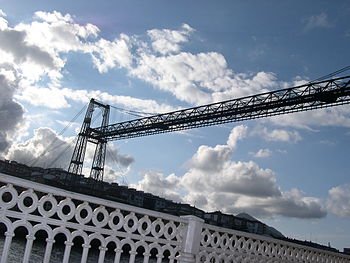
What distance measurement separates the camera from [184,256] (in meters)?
4.99

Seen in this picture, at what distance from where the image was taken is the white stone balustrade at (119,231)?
12.1 feet

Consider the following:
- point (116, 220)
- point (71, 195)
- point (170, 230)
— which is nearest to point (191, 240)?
point (170, 230)

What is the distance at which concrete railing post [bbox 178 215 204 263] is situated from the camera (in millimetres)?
4996

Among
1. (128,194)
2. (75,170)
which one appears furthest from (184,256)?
(128,194)

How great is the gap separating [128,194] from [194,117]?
51435 millimetres

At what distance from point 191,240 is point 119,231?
1.14 meters

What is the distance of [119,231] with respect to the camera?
435cm

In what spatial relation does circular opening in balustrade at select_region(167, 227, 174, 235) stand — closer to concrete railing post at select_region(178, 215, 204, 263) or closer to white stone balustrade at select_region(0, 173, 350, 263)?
white stone balustrade at select_region(0, 173, 350, 263)

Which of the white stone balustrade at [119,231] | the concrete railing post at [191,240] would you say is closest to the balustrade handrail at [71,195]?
the white stone balustrade at [119,231]

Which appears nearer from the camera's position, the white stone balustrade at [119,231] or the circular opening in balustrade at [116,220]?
the white stone balustrade at [119,231]

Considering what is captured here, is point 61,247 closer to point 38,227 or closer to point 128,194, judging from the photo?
point 38,227

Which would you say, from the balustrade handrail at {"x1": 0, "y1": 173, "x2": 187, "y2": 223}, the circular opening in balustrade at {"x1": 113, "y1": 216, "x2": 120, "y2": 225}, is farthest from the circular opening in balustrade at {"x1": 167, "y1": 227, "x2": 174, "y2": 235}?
the circular opening in balustrade at {"x1": 113, "y1": 216, "x2": 120, "y2": 225}

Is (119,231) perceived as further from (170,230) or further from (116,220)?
(170,230)

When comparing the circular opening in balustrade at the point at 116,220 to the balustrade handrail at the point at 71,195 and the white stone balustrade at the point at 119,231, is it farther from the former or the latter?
the balustrade handrail at the point at 71,195
